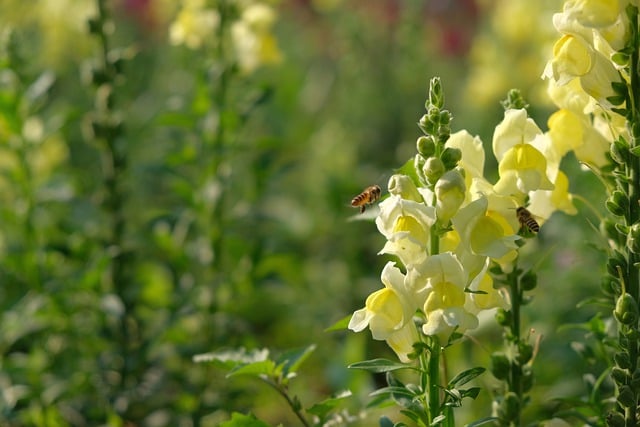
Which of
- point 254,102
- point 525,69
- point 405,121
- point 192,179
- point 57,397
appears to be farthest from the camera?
point 405,121

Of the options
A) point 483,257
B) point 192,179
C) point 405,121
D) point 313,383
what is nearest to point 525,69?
point 405,121

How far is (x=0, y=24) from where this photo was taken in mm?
3990

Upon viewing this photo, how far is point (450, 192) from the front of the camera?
1.44m

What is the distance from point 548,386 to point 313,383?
1.15 m

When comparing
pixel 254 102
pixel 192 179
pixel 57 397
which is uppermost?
pixel 254 102

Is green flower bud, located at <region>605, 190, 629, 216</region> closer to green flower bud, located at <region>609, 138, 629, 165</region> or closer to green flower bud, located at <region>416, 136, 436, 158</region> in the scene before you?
green flower bud, located at <region>609, 138, 629, 165</region>

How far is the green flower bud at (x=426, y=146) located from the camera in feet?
4.85

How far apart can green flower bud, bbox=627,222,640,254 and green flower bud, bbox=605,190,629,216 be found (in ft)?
0.14

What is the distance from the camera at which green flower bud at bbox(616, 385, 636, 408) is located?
158 cm

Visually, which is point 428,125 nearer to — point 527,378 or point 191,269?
point 527,378

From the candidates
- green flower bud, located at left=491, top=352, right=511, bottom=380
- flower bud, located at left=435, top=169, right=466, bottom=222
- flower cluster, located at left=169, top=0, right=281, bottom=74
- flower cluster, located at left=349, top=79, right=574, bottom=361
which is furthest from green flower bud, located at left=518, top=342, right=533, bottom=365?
flower cluster, located at left=169, top=0, right=281, bottom=74

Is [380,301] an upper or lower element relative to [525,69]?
upper

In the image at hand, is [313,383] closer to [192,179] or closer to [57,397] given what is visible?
[192,179]

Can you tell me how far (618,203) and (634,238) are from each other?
8cm
